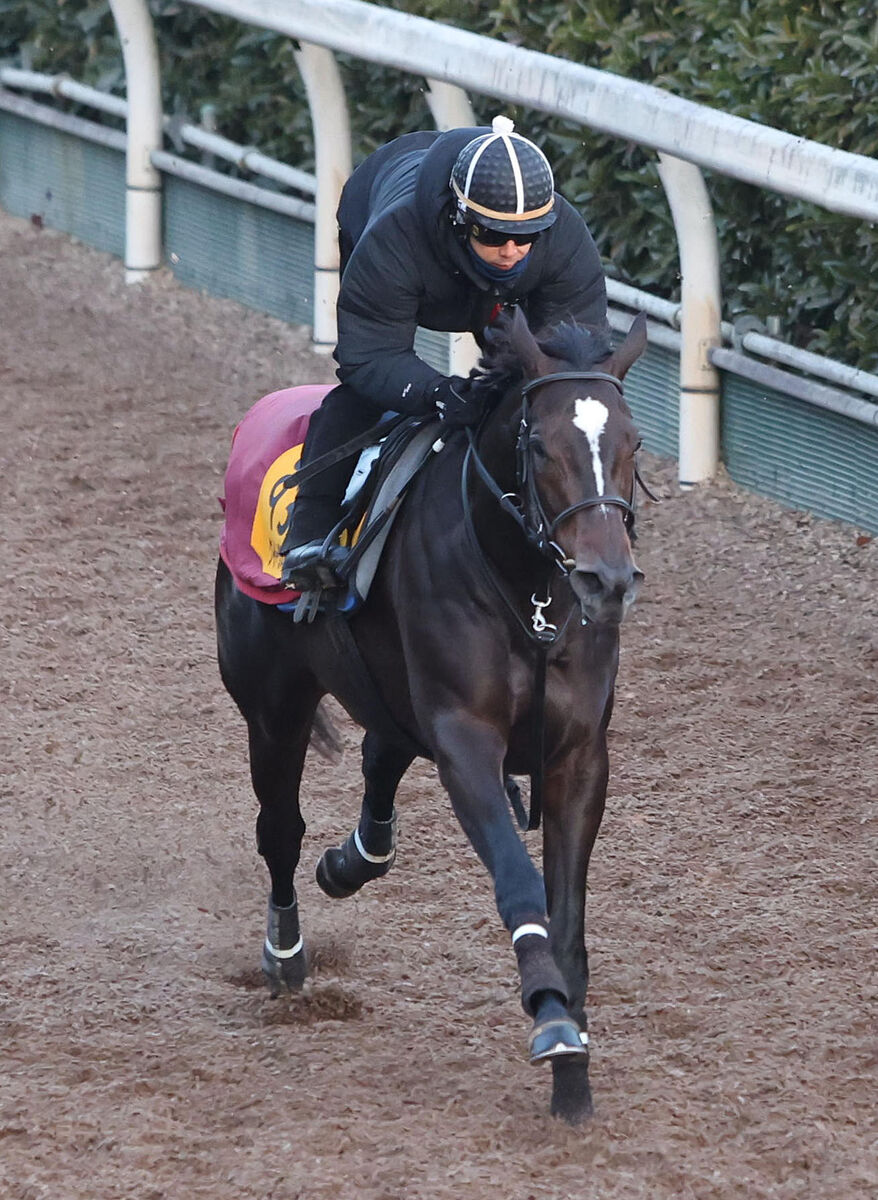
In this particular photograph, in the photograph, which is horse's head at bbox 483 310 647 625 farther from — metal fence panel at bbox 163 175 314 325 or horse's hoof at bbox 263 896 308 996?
metal fence panel at bbox 163 175 314 325

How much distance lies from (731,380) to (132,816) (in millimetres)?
3161

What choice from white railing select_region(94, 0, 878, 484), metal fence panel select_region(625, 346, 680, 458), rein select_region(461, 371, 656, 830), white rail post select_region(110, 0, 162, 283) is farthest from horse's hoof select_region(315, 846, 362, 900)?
white rail post select_region(110, 0, 162, 283)

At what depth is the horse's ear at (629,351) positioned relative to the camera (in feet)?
12.8

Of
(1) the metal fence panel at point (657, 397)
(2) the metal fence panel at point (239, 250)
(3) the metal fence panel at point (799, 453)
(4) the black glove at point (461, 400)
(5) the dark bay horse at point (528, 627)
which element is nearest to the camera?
(5) the dark bay horse at point (528, 627)

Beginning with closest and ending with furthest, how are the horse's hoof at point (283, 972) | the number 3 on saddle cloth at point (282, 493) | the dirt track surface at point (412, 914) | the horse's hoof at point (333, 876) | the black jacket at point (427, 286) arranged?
1. the dirt track surface at point (412, 914)
2. the black jacket at point (427, 286)
3. the number 3 on saddle cloth at point (282, 493)
4. the horse's hoof at point (283, 972)
5. the horse's hoof at point (333, 876)

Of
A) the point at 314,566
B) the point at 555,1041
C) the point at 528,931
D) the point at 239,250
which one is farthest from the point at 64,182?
the point at 555,1041

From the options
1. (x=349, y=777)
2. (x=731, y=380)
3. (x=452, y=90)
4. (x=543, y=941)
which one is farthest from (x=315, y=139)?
(x=543, y=941)

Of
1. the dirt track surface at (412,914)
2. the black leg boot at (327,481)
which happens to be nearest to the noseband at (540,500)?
the black leg boot at (327,481)

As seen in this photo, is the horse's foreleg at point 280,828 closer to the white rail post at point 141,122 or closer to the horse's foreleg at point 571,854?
the horse's foreleg at point 571,854

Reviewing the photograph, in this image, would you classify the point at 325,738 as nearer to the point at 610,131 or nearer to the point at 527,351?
the point at 527,351

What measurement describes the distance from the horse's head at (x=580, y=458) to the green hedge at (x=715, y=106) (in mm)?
3519

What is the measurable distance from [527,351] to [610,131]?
382cm

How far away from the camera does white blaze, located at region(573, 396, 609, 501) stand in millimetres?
3707

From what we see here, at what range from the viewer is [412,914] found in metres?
5.40
